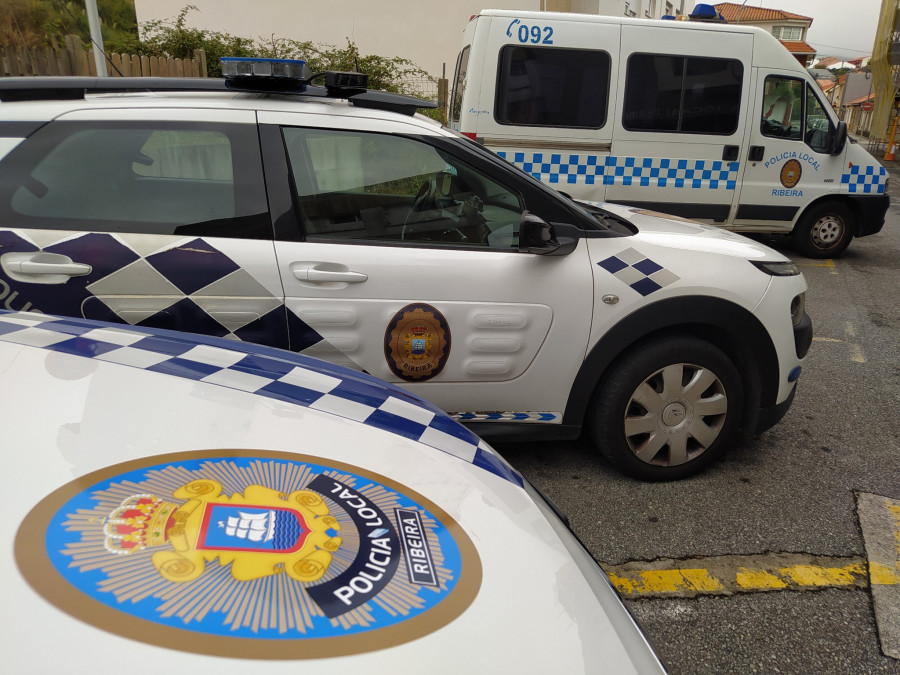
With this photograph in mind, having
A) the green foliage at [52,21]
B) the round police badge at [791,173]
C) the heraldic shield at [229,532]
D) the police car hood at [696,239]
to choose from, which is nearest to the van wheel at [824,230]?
the round police badge at [791,173]

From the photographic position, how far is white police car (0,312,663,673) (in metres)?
0.82

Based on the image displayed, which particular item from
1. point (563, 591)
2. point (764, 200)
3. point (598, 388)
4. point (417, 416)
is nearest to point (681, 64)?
point (764, 200)

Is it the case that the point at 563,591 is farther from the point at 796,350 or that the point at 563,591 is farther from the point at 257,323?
the point at 796,350

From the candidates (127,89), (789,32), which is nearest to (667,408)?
(127,89)

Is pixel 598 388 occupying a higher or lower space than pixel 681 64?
lower

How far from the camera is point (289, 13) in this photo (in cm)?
1560

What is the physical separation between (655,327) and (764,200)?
16.7ft

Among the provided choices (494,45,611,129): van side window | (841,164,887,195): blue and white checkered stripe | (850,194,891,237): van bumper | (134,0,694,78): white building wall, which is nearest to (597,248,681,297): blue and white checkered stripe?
(494,45,611,129): van side window

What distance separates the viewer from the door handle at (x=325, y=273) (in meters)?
2.39

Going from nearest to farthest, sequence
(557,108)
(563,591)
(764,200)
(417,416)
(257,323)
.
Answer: (563,591), (417,416), (257,323), (557,108), (764,200)

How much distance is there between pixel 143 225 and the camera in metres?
2.36

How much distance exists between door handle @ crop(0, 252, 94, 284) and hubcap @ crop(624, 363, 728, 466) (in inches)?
87.1

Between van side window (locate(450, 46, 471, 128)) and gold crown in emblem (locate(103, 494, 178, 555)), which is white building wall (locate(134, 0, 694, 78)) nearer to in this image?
van side window (locate(450, 46, 471, 128))

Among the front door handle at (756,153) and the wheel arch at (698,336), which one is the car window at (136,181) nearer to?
the wheel arch at (698,336)
